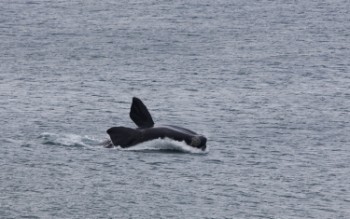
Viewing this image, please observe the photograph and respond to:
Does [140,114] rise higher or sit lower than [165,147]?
higher

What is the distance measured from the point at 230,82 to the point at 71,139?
84.7ft

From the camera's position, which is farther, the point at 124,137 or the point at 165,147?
the point at 124,137

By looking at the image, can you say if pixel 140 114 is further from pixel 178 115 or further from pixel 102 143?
pixel 178 115

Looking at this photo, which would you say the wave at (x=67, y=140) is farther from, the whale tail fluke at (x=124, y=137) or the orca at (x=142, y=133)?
the whale tail fluke at (x=124, y=137)

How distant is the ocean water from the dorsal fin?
120 centimetres

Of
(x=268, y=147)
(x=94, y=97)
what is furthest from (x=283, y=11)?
(x=268, y=147)

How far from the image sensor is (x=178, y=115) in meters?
67.4

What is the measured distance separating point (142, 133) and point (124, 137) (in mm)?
850

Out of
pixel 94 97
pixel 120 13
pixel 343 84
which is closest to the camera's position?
pixel 94 97

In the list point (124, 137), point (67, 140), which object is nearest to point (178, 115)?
point (67, 140)

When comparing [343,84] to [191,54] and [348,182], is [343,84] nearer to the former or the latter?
[191,54]

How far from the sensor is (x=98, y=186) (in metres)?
49.5

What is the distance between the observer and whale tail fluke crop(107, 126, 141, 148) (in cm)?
5616

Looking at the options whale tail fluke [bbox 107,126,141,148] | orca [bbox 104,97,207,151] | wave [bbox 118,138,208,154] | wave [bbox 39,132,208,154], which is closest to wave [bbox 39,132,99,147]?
wave [bbox 39,132,208,154]
